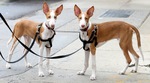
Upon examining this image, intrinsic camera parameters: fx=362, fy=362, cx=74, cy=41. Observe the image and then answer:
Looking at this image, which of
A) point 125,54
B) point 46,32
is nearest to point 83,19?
point 46,32

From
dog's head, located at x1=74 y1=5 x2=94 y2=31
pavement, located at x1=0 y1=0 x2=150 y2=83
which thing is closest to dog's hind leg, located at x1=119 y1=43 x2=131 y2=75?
pavement, located at x1=0 y1=0 x2=150 y2=83

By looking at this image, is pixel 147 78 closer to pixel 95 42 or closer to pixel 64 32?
pixel 95 42

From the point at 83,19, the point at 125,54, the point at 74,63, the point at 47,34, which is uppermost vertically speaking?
the point at 83,19

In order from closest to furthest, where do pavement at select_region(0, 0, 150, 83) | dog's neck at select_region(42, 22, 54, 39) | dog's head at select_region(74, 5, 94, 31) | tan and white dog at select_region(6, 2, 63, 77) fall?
dog's head at select_region(74, 5, 94, 31) → tan and white dog at select_region(6, 2, 63, 77) → dog's neck at select_region(42, 22, 54, 39) → pavement at select_region(0, 0, 150, 83)

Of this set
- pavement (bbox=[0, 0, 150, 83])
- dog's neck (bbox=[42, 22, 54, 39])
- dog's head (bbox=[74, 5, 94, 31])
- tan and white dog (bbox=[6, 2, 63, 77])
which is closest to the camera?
dog's head (bbox=[74, 5, 94, 31])

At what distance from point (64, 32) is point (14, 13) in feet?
14.2

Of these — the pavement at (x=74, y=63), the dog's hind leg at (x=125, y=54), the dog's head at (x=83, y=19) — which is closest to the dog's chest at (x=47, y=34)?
the dog's head at (x=83, y=19)

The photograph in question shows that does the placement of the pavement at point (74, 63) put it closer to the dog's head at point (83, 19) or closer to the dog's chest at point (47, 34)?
the dog's chest at point (47, 34)

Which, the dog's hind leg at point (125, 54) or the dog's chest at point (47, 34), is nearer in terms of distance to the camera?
the dog's chest at point (47, 34)

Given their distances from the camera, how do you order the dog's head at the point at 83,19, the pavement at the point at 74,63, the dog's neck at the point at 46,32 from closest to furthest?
1. the dog's head at the point at 83,19
2. the dog's neck at the point at 46,32
3. the pavement at the point at 74,63

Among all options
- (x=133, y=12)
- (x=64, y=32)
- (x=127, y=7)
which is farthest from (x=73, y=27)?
(x=127, y=7)

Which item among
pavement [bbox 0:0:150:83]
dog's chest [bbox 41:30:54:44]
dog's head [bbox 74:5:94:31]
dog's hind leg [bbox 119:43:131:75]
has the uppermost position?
dog's head [bbox 74:5:94:31]

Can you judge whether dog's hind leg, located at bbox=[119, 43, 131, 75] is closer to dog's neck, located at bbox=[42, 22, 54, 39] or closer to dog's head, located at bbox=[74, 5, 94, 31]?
dog's head, located at bbox=[74, 5, 94, 31]

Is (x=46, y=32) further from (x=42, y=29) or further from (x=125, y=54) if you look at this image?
(x=125, y=54)
